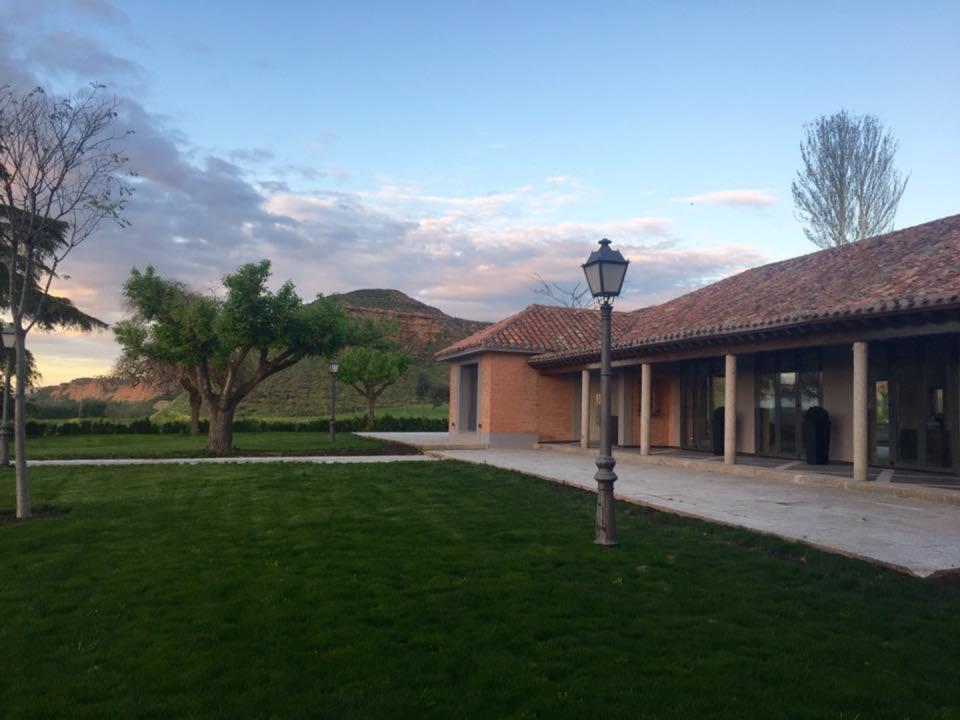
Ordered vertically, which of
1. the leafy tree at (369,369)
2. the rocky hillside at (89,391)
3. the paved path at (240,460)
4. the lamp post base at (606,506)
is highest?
the leafy tree at (369,369)

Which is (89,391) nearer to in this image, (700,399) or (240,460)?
(240,460)

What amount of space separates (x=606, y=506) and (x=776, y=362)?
442 inches

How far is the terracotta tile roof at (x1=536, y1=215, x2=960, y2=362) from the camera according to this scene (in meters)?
11.5

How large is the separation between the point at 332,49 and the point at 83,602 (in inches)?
427

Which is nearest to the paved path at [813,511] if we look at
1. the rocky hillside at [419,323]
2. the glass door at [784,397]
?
the glass door at [784,397]

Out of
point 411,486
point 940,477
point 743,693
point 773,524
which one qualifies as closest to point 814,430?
point 940,477

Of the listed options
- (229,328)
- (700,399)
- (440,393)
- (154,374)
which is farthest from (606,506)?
(440,393)

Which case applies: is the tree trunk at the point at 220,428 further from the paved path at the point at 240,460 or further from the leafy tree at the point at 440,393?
the leafy tree at the point at 440,393

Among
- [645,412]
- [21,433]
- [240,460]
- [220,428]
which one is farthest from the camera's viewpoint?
[220,428]

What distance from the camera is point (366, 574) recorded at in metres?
5.88

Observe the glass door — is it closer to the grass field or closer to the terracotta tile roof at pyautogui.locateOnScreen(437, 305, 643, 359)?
the terracotta tile roof at pyautogui.locateOnScreen(437, 305, 643, 359)

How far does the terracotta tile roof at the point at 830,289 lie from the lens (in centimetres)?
1149

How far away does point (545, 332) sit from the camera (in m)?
24.0

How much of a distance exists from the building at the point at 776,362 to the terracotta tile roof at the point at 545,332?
8cm
